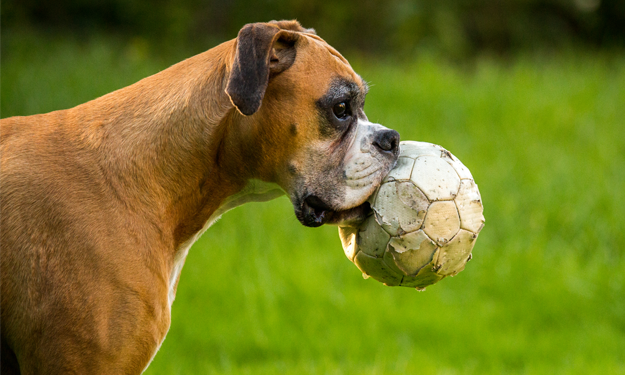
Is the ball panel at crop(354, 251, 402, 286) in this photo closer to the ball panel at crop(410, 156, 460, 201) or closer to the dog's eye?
the ball panel at crop(410, 156, 460, 201)

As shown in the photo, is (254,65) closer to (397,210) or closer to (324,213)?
(324,213)

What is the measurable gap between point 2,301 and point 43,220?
40 centimetres

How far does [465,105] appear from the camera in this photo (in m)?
9.70

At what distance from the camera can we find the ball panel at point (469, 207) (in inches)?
126

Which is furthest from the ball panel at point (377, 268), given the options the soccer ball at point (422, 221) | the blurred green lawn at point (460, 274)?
the blurred green lawn at point (460, 274)

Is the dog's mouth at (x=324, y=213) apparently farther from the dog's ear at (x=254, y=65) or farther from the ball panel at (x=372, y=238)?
the dog's ear at (x=254, y=65)

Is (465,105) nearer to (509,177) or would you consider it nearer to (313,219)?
(509,177)

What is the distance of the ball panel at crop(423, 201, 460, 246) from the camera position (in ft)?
10.3

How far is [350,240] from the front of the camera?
3512 millimetres

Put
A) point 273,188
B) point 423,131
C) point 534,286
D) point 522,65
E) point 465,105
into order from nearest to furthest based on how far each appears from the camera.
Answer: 1. point 273,188
2. point 534,286
3. point 423,131
4. point 465,105
5. point 522,65

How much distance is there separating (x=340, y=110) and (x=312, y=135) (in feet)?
0.71

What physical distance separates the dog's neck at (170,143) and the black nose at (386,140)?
737 mm

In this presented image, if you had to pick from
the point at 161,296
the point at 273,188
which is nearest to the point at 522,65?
the point at 273,188

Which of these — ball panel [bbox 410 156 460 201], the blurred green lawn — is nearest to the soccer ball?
ball panel [bbox 410 156 460 201]
